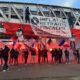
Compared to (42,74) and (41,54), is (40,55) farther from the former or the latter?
(42,74)

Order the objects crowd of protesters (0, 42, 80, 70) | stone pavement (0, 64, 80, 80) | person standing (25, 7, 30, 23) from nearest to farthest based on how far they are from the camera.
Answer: stone pavement (0, 64, 80, 80), crowd of protesters (0, 42, 80, 70), person standing (25, 7, 30, 23)

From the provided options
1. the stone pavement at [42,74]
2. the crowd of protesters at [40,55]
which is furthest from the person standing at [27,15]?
the stone pavement at [42,74]

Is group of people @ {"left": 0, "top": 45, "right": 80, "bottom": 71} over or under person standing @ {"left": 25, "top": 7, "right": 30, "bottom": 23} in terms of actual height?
under

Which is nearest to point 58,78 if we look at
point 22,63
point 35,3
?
point 22,63

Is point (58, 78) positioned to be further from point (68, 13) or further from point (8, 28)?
point (68, 13)

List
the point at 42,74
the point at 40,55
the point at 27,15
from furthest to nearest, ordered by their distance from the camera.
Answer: the point at 40,55, the point at 27,15, the point at 42,74

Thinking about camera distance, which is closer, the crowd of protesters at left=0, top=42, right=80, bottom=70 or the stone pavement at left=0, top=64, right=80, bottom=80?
the stone pavement at left=0, top=64, right=80, bottom=80

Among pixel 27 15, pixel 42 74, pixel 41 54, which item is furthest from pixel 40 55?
pixel 42 74

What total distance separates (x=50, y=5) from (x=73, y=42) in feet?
15.5

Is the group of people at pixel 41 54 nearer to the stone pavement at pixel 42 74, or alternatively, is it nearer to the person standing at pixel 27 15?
the person standing at pixel 27 15

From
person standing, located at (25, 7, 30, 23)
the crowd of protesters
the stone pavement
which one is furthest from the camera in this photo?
person standing, located at (25, 7, 30, 23)

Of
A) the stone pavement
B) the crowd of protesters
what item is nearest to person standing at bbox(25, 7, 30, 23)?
the crowd of protesters

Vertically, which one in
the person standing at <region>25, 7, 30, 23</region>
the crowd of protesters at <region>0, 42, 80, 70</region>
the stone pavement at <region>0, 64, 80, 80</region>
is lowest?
the crowd of protesters at <region>0, 42, 80, 70</region>

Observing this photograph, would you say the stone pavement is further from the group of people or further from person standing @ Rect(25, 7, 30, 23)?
person standing @ Rect(25, 7, 30, 23)
